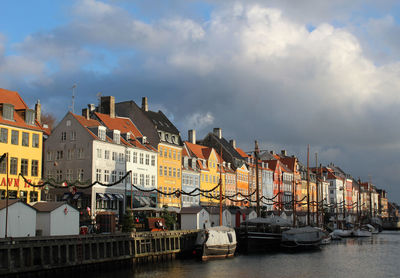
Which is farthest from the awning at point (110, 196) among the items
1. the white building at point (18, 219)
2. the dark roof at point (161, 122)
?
the white building at point (18, 219)

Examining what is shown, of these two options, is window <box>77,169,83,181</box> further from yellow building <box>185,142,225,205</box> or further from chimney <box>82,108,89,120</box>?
yellow building <box>185,142,225,205</box>

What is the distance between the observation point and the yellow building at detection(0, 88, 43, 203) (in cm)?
5625

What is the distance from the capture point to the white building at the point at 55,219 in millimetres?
43281

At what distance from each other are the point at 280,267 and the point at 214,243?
8.29 m

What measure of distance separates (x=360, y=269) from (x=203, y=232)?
15.6m

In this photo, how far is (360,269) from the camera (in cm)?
4988

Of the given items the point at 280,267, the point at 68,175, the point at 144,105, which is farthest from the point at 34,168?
the point at 144,105

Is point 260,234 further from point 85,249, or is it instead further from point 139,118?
point 85,249

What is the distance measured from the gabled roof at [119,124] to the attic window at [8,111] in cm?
1918

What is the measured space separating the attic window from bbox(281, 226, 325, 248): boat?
3651 cm

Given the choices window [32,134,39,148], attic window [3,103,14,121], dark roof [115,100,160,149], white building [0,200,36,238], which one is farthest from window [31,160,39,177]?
dark roof [115,100,160,149]

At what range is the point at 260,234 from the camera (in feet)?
222

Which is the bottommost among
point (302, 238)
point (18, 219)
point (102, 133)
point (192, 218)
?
point (302, 238)

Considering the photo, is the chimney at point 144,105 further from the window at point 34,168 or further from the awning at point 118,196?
the window at point 34,168
